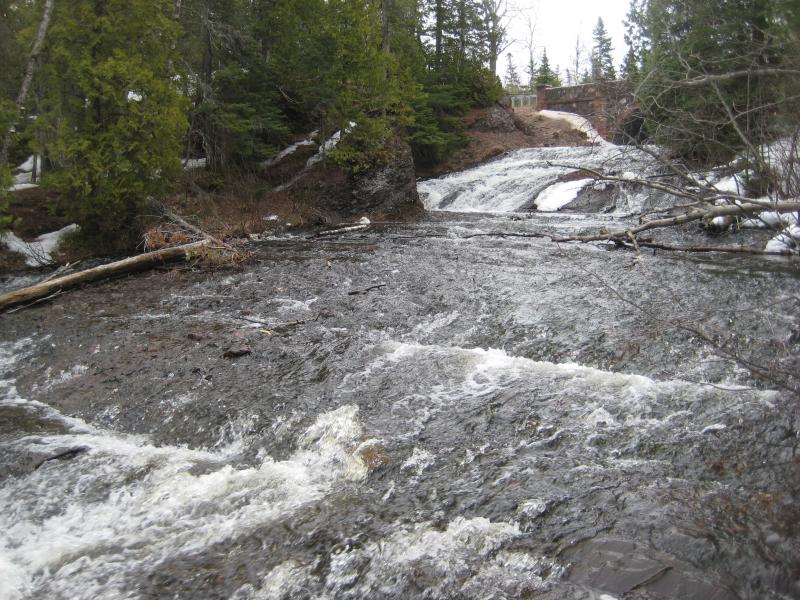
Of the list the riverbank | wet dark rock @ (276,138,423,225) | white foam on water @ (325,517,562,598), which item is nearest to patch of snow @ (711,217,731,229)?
the riverbank

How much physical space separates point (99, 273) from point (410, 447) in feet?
27.8

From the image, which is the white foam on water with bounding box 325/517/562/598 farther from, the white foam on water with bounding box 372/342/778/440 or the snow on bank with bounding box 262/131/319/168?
the snow on bank with bounding box 262/131/319/168

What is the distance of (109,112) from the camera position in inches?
522

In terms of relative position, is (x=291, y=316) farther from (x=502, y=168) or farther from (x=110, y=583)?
(x=502, y=168)

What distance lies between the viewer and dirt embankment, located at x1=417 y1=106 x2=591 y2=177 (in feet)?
96.1

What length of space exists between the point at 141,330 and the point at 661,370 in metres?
6.64

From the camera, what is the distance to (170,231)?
13.0 metres

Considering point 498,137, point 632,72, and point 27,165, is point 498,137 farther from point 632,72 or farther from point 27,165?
point 632,72

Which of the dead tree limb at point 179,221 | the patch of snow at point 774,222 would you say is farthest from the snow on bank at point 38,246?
the patch of snow at point 774,222

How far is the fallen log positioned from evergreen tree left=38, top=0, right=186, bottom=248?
2802mm

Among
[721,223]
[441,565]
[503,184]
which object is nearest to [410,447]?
[441,565]

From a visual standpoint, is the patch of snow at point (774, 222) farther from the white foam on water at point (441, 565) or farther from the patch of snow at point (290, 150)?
the patch of snow at point (290, 150)

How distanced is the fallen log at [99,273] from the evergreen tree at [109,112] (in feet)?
9.19

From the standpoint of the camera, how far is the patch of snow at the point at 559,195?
1995 cm
